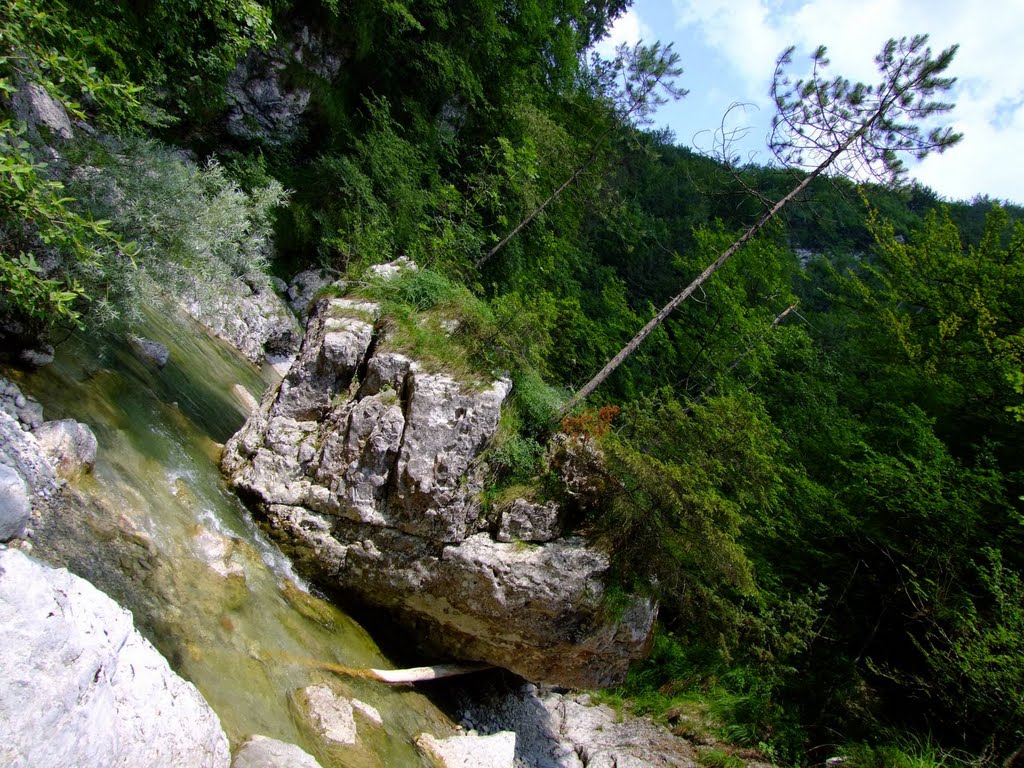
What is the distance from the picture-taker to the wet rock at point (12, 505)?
13.3 ft

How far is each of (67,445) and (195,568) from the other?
1.61 meters

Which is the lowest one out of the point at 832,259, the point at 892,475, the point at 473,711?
the point at 473,711

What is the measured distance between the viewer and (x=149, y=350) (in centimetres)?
920

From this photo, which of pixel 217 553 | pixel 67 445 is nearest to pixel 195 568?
pixel 217 553

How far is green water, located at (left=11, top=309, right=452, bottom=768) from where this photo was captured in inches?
197

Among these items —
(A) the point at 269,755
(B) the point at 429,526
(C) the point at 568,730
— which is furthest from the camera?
(C) the point at 568,730

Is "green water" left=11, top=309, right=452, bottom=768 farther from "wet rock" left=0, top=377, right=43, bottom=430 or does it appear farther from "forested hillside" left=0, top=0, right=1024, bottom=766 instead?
"forested hillside" left=0, top=0, right=1024, bottom=766

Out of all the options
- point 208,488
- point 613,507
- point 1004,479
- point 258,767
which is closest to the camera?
point 258,767

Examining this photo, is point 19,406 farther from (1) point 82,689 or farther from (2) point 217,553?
(1) point 82,689

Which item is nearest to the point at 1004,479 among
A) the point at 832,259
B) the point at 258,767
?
the point at 258,767

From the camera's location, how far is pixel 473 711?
8.95 meters

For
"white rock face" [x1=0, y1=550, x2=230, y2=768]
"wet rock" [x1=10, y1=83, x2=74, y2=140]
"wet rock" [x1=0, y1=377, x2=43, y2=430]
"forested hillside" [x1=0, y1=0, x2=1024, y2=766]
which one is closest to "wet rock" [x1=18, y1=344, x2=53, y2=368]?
"forested hillside" [x1=0, y1=0, x2=1024, y2=766]

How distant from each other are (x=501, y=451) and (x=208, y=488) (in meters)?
3.64

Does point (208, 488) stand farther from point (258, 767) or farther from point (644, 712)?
point (644, 712)
